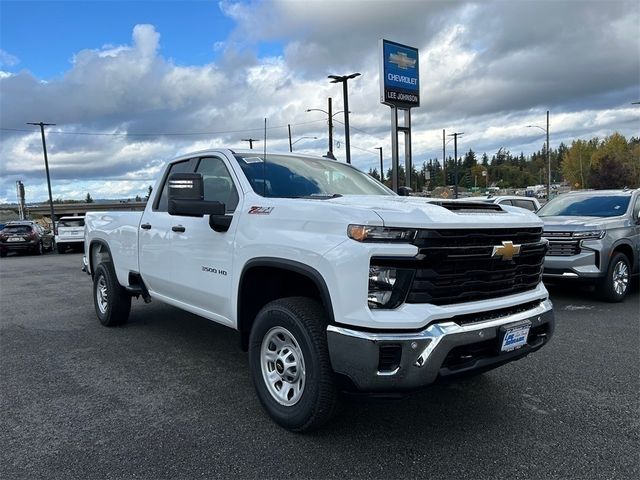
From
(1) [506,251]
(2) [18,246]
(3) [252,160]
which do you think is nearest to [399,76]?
(3) [252,160]

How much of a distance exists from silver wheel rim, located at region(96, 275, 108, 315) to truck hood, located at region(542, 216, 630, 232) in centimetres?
639

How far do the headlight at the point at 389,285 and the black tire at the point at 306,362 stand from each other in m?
0.45

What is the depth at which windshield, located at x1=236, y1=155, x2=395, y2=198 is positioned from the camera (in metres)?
4.20

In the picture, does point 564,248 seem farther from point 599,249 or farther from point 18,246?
point 18,246

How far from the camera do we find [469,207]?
138 inches

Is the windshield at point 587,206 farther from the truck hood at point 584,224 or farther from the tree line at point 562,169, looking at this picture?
the tree line at point 562,169

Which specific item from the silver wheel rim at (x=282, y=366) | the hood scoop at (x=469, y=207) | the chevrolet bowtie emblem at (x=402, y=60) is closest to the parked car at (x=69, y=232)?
the chevrolet bowtie emblem at (x=402, y=60)

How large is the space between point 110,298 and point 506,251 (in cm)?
492

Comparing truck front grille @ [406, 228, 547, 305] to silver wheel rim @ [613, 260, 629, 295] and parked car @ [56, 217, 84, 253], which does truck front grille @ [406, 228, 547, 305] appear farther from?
parked car @ [56, 217, 84, 253]

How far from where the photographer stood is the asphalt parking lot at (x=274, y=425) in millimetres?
3074

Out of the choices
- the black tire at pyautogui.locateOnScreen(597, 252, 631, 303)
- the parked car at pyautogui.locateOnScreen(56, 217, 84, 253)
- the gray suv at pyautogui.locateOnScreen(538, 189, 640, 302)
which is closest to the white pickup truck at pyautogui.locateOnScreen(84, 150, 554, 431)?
the gray suv at pyautogui.locateOnScreen(538, 189, 640, 302)

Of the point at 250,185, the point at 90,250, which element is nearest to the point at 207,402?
the point at 250,185

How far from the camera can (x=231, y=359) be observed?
514 centimetres

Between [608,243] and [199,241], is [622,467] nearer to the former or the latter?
[199,241]
